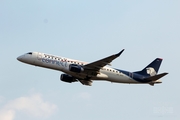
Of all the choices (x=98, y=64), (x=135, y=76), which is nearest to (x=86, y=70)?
(x=98, y=64)

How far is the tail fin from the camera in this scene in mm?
71438

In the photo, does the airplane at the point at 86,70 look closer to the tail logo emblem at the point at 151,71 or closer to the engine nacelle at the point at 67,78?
the engine nacelle at the point at 67,78

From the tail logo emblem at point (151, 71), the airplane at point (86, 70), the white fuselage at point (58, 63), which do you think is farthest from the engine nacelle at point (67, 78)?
the tail logo emblem at point (151, 71)

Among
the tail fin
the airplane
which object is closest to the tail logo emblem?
the tail fin

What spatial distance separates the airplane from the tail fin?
864mm

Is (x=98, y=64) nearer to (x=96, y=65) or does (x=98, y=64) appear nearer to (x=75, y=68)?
(x=96, y=65)

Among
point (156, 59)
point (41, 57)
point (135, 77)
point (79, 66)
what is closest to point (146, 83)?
point (135, 77)

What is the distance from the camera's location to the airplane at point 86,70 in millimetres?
64500

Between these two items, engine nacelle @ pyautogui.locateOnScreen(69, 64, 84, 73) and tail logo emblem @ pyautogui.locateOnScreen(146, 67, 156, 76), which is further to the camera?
tail logo emblem @ pyautogui.locateOnScreen(146, 67, 156, 76)

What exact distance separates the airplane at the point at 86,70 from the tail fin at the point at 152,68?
0.86m

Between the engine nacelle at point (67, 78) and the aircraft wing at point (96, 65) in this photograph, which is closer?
the aircraft wing at point (96, 65)

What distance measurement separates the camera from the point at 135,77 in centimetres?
6912

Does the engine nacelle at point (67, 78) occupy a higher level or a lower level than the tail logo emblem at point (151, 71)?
lower

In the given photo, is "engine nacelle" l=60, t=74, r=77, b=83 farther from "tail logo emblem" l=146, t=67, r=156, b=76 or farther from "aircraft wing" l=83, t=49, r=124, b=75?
"tail logo emblem" l=146, t=67, r=156, b=76
